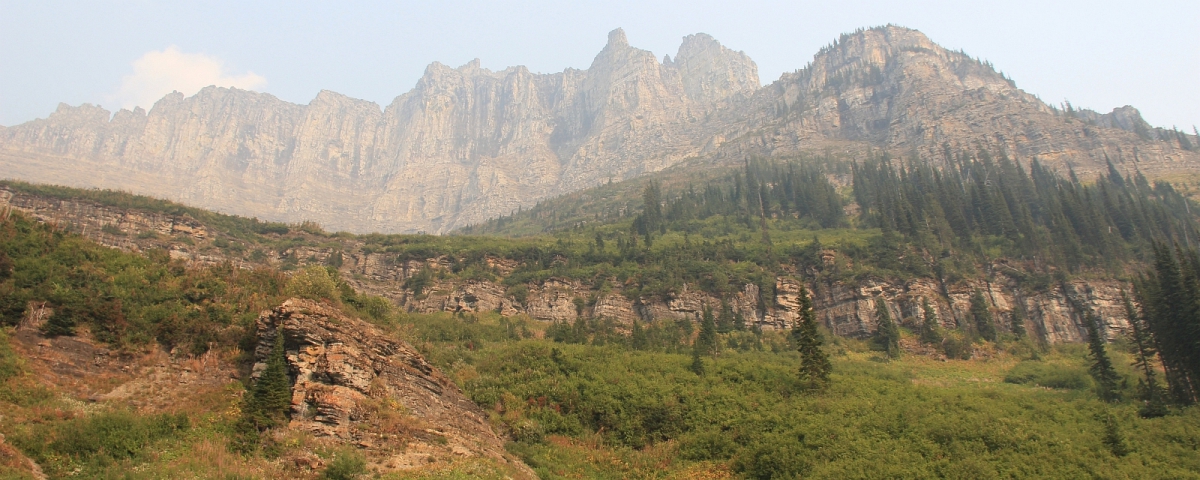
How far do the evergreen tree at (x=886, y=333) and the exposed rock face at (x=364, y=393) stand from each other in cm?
5144

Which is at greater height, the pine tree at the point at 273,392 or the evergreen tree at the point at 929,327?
the evergreen tree at the point at 929,327

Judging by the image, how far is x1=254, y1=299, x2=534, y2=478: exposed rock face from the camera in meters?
25.9

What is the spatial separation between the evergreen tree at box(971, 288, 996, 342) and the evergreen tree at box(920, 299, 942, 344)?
4252 millimetres

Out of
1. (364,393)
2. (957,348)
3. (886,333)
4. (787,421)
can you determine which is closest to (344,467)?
(364,393)

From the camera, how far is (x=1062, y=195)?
10006cm

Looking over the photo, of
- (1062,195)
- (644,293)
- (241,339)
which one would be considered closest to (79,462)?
(241,339)

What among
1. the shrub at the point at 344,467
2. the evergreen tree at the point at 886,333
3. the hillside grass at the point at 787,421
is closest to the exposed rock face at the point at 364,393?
the shrub at the point at 344,467

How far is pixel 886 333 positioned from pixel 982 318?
491 inches

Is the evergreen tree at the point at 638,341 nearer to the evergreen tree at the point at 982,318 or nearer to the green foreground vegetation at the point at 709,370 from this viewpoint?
the green foreground vegetation at the point at 709,370

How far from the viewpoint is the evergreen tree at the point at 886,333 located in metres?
69.1

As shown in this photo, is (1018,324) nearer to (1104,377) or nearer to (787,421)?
(1104,377)

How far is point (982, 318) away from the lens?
74.6 metres

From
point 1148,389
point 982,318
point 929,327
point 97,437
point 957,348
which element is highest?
point 982,318

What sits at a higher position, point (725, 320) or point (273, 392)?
point (725, 320)
